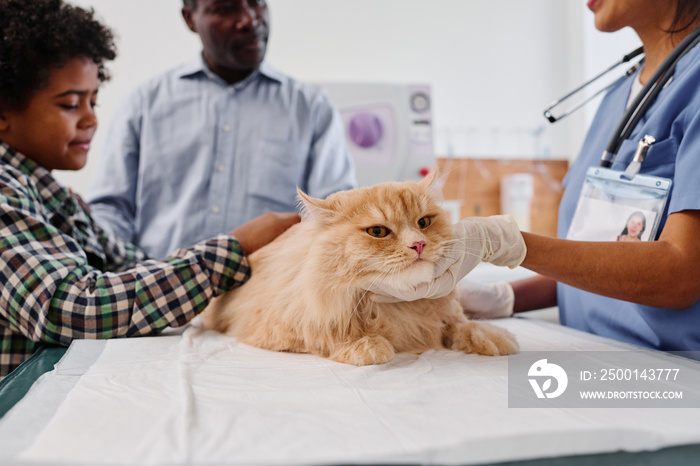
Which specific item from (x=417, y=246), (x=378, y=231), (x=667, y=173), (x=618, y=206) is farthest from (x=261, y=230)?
(x=667, y=173)

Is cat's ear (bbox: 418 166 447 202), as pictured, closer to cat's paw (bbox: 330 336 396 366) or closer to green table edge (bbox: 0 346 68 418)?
cat's paw (bbox: 330 336 396 366)

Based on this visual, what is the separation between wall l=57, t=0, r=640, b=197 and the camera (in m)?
3.91

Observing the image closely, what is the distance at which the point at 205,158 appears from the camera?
2.24m

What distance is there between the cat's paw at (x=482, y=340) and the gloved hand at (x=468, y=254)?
11cm

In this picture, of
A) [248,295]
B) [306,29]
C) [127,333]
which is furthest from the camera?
[306,29]

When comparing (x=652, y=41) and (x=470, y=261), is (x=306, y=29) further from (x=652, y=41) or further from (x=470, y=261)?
(x=470, y=261)

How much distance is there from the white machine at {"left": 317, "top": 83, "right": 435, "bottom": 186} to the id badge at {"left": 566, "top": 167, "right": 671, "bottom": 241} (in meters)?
2.27

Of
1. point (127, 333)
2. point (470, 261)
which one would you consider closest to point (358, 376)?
point (470, 261)

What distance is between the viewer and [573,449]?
631mm

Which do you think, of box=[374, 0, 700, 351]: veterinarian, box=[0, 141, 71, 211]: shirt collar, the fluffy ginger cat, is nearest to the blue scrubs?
box=[374, 0, 700, 351]: veterinarian

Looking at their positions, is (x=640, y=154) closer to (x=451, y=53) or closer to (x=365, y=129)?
(x=365, y=129)

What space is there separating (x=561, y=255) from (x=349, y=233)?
1.62 ft

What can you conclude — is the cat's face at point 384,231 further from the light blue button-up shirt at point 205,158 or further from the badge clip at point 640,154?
the light blue button-up shirt at point 205,158

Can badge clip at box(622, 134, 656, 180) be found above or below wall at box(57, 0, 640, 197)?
below
